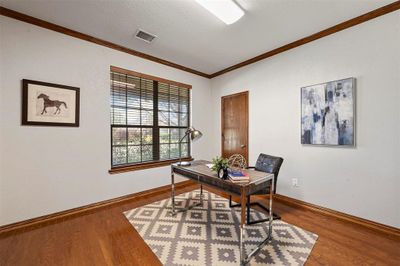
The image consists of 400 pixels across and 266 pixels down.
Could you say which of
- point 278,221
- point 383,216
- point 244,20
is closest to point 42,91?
point 244,20

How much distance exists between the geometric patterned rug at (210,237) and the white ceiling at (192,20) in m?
2.70

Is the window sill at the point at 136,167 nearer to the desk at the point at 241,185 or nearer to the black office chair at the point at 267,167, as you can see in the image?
the desk at the point at 241,185

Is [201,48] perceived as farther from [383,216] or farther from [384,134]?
[383,216]

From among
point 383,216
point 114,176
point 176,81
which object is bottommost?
point 383,216

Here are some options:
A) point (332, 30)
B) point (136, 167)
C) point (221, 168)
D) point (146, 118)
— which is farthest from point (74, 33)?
point (332, 30)

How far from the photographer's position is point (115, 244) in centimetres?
189

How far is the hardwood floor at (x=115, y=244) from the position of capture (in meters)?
1.65

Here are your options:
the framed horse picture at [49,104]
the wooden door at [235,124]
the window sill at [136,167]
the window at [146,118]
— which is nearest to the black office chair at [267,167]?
the wooden door at [235,124]

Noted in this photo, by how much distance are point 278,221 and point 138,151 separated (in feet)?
8.55

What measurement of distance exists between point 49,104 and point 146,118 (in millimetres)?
1479

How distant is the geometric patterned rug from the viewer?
1.66m

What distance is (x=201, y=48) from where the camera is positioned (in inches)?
121

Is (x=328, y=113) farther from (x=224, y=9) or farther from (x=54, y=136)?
(x=54, y=136)

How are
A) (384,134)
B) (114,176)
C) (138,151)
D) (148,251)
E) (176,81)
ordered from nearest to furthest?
(148,251) → (384,134) → (114,176) → (138,151) → (176,81)
